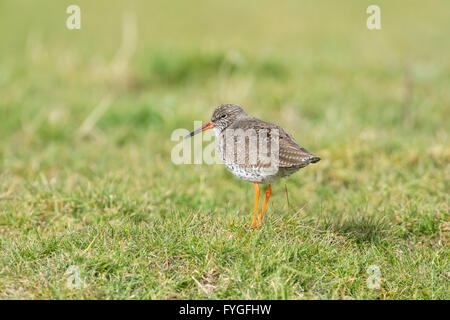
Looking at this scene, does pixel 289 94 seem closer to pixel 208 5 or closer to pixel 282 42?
pixel 282 42

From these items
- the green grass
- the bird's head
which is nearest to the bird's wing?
the green grass

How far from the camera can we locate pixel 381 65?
35.3ft

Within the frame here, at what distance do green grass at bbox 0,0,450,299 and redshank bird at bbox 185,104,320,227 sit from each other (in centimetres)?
39

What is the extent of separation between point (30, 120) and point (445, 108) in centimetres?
670

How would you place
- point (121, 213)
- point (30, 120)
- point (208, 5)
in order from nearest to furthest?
Result: 1. point (121, 213)
2. point (30, 120)
3. point (208, 5)

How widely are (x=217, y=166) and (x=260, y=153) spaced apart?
224 centimetres

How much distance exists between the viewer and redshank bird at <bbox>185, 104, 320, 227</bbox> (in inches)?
179

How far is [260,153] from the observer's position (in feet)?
15.1

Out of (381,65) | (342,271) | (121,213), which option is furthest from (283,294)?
(381,65)

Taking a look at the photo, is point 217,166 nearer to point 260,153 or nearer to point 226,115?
point 226,115

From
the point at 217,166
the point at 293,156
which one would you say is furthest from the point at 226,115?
the point at 217,166

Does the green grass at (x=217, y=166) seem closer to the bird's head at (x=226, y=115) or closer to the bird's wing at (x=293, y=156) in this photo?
the bird's wing at (x=293, y=156)

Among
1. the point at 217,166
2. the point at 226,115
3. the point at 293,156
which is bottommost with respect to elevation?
the point at 217,166

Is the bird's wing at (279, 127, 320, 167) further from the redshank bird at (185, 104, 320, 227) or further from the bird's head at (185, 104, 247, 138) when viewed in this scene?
the bird's head at (185, 104, 247, 138)
